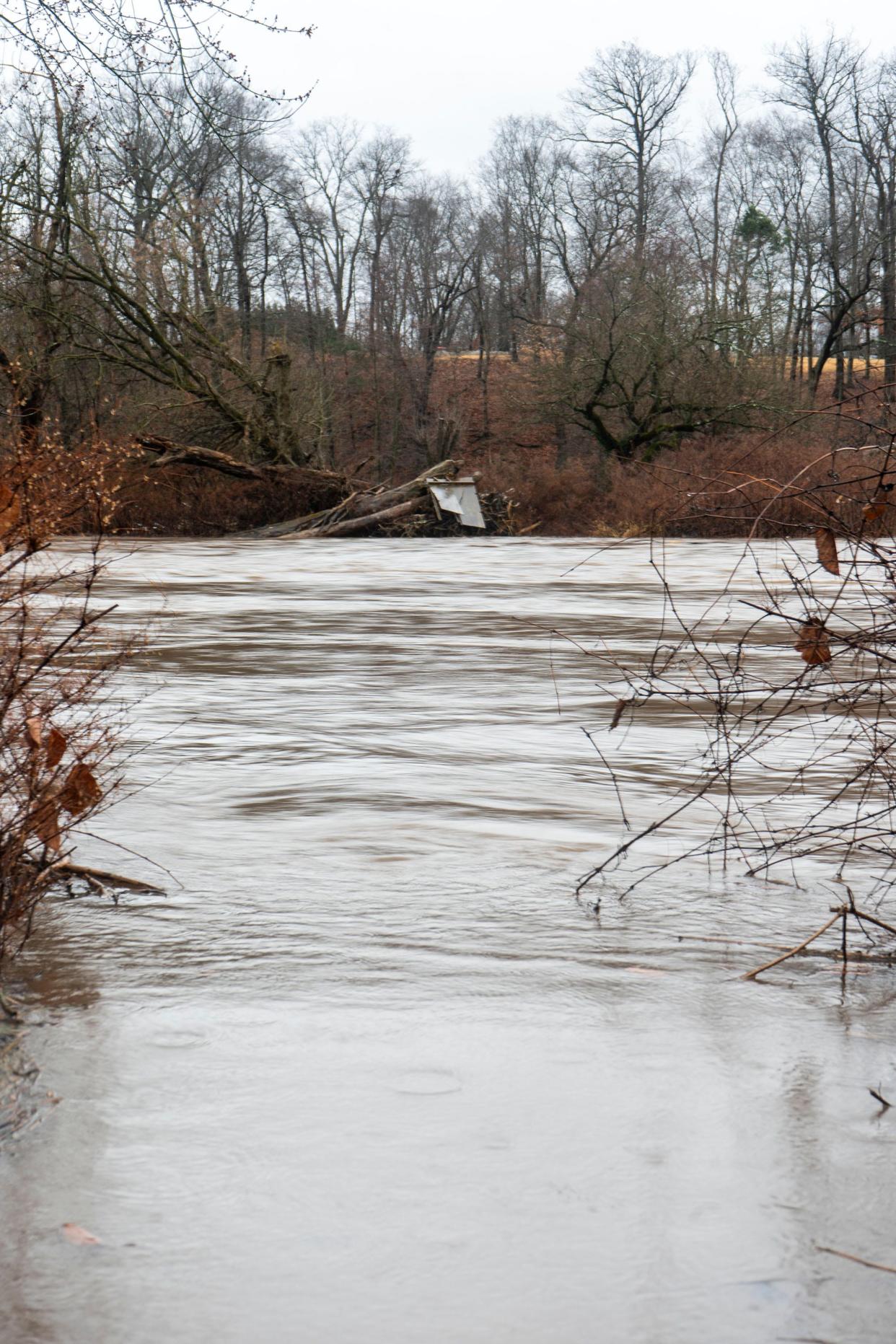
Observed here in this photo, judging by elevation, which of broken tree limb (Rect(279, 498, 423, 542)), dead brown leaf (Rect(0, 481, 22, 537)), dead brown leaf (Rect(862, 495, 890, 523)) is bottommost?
broken tree limb (Rect(279, 498, 423, 542))

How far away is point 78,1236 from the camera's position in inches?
109

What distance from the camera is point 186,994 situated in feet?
13.3

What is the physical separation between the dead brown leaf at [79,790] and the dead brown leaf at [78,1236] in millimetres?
1331

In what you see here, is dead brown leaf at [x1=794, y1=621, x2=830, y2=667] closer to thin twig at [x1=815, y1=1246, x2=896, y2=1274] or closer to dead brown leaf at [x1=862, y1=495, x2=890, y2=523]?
dead brown leaf at [x1=862, y1=495, x2=890, y2=523]

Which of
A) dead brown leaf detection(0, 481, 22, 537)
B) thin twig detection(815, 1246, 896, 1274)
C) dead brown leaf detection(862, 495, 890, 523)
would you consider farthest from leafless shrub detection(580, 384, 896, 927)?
dead brown leaf detection(0, 481, 22, 537)

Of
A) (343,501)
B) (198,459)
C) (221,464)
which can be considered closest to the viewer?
(198,459)

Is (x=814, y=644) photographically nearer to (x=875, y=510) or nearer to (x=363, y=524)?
(x=875, y=510)

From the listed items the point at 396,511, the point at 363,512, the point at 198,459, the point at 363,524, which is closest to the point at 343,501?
the point at 363,512

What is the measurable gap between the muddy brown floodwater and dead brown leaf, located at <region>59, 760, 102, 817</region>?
0.50m

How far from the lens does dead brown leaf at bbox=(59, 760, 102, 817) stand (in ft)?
13.0

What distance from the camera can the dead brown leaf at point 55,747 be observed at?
12.6 ft

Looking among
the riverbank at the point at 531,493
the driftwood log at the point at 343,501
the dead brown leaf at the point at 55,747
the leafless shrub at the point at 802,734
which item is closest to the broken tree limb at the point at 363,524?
the driftwood log at the point at 343,501

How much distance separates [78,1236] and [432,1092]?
35.5 inches

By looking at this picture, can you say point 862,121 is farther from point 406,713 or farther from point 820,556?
point 820,556
